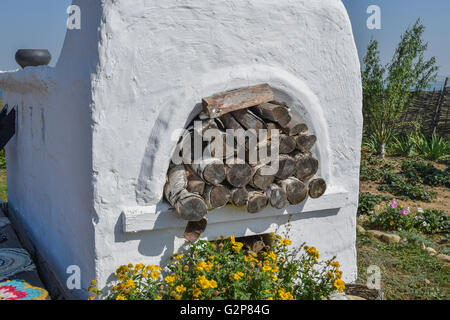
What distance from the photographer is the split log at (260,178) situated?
9.46 ft

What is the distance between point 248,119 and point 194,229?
33.7 inches

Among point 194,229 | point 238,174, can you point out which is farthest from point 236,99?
point 194,229

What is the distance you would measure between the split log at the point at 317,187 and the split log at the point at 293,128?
1.39 feet

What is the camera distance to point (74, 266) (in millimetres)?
3131

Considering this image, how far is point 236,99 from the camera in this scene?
9.19 feet

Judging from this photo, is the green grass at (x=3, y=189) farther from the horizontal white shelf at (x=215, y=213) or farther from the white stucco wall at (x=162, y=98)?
the horizontal white shelf at (x=215, y=213)

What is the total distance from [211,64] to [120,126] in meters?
0.76

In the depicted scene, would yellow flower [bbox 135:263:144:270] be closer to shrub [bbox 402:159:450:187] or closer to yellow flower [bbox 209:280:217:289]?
yellow flower [bbox 209:280:217:289]

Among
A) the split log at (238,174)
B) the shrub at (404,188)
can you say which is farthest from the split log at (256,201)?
the shrub at (404,188)

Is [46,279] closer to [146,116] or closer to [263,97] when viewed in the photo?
[146,116]

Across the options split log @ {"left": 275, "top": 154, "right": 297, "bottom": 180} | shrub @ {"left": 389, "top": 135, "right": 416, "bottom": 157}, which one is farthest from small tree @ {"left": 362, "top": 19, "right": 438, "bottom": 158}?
split log @ {"left": 275, "top": 154, "right": 297, "bottom": 180}

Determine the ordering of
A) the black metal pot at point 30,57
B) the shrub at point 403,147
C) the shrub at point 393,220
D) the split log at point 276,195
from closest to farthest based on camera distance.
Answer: the split log at point 276,195 → the black metal pot at point 30,57 → the shrub at point 393,220 → the shrub at point 403,147

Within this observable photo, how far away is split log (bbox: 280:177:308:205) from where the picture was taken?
3033mm

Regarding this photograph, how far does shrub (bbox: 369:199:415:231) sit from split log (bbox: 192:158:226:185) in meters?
3.79
